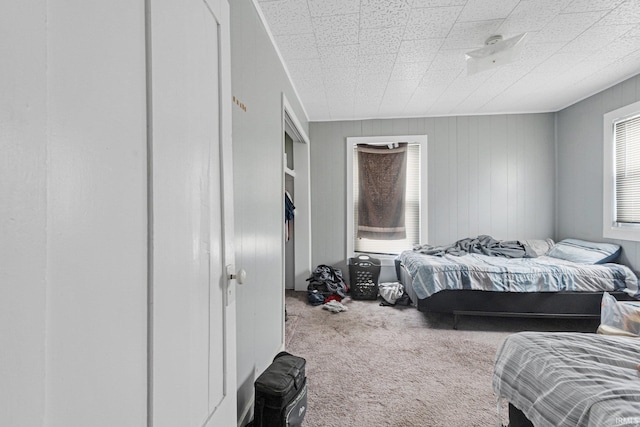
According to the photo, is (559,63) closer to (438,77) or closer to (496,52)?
(496,52)

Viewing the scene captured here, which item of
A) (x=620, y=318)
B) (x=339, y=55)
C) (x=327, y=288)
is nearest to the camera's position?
(x=620, y=318)

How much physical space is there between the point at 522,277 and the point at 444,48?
2.32 meters

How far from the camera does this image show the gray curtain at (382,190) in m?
4.32

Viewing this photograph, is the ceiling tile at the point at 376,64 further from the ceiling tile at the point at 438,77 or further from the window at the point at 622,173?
the window at the point at 622,173

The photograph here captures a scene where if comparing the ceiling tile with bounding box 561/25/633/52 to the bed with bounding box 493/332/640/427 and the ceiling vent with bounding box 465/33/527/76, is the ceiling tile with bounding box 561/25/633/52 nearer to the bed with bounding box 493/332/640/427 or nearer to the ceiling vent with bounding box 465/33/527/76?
the ceiling vent with bounding box 465/33/527/76

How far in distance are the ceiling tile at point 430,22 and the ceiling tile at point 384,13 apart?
0.07 metres

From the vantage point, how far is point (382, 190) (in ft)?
14.2

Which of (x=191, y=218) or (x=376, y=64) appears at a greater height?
(x=376, y=64)

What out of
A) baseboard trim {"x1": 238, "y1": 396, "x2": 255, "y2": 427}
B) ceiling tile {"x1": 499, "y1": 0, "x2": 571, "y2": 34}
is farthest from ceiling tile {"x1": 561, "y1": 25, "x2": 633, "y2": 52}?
baseboard trim {"x1": 238, "y1": 396, "x2": 255, "y2": 427}

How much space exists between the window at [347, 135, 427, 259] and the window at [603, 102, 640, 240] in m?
2.00

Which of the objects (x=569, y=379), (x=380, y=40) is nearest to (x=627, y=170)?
(x=380, y=40)

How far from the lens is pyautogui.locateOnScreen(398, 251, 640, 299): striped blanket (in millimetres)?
2783

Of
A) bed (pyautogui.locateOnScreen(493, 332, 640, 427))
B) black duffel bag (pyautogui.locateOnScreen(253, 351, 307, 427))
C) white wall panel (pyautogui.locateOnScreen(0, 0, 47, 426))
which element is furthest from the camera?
black duffel bag (pyautogui.locateOnScreen(253, 351, 307, 427))

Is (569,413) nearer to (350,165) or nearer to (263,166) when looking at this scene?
(263,166)
